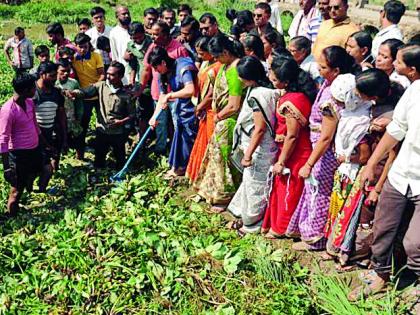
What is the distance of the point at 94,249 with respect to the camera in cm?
465

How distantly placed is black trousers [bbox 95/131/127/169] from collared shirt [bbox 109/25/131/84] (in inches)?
50.6

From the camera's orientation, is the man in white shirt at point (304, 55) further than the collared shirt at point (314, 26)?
No

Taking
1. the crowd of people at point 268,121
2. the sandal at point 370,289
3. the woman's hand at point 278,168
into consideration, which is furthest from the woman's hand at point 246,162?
the sandal at point 370,289

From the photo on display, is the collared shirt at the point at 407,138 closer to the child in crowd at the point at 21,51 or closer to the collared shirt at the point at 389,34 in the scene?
the collared shirt at the point at 389,34

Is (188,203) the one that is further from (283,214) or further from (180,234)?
(283,214)

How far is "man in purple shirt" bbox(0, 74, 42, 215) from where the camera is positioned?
4992 millimetres

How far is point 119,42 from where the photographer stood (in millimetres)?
7410

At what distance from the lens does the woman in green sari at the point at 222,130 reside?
503cm

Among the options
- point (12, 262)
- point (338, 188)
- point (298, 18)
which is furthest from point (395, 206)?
point (298, 18)

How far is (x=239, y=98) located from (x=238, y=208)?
43.2 inches

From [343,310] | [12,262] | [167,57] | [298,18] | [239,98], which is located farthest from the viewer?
[298,18]

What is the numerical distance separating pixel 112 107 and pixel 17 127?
4.15 ft

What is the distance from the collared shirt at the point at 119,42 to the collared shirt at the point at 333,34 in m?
2.77

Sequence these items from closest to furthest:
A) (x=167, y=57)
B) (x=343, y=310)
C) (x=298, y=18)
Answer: (x=343, y=310) < (x=167, y=57) < (x=298, y=18)
